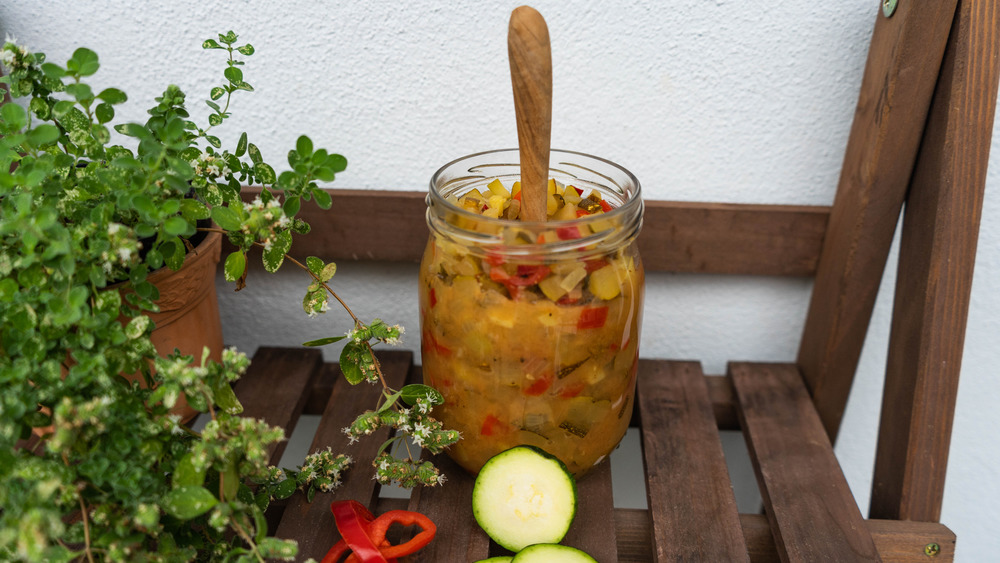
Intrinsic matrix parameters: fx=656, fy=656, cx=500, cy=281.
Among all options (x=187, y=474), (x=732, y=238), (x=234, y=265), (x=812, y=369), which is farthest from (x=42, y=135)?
(x=812, y=369)

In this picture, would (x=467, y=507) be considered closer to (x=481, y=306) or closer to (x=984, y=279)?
(x=481, y=306)

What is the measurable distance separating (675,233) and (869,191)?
9.0 inches

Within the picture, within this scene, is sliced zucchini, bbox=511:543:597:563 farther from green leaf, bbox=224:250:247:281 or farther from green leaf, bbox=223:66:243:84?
green leaf, bbox=223:66:243:84

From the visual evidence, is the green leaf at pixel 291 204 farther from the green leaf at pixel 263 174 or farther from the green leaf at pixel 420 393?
the green leaf at pixel 420 393

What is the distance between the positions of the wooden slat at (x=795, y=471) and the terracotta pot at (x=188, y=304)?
66cm

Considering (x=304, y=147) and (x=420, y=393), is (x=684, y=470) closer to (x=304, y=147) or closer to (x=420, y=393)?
(x=420, y=393)

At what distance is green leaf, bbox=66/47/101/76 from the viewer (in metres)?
0.51

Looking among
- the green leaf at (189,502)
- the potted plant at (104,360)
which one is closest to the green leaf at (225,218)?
the potted plant at (104,360)

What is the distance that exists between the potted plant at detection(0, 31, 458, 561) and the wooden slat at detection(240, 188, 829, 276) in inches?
11.0

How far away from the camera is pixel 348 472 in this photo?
0.73 metres

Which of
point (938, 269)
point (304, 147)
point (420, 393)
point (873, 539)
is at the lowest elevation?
point (873, 539)

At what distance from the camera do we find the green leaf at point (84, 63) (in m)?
0.51

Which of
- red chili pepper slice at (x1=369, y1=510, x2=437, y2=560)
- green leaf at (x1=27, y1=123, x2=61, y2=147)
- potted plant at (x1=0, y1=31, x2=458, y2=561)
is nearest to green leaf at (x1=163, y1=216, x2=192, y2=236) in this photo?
potted plant at (x1=0, y1=31, x2=458, y2=561)

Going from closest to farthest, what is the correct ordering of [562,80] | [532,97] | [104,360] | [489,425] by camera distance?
[104,360], [532,97], [489,425], [562,80]
